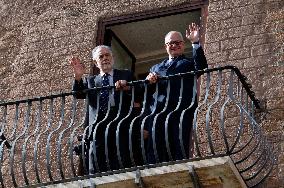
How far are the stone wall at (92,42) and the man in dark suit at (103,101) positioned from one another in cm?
153

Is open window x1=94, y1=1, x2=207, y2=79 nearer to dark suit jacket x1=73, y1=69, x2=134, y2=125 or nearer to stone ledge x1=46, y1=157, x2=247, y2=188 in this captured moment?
dark suit jacket x1=73, y1=69, x2=134, y2=125

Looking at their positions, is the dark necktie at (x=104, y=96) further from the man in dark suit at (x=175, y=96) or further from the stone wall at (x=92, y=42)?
the stone wall at (x=92, y=42)

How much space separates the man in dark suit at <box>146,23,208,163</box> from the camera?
839cm

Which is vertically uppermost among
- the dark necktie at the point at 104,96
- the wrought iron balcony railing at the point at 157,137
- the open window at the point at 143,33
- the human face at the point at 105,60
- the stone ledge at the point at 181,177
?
the open window at the point at 143,33

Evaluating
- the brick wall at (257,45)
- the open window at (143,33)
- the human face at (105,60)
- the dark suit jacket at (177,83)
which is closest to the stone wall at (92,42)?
the brick wall at (257,45)

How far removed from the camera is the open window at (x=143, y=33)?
10.8 m

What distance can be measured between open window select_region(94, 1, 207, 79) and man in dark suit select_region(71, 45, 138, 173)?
1.99 m

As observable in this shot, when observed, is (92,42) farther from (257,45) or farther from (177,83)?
(177,83)

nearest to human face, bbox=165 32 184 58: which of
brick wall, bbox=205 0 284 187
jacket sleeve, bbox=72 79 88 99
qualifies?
jacket sleeve, bbox=72 79 88 99

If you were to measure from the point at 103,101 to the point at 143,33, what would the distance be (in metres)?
2.54

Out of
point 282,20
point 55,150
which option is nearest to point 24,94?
point 55,150

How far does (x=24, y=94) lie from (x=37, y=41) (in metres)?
0.86

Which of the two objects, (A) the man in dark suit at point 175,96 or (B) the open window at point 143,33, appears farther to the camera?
(B) the open window at point 143,33

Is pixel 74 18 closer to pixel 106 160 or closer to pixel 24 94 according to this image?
pixel 24 94
